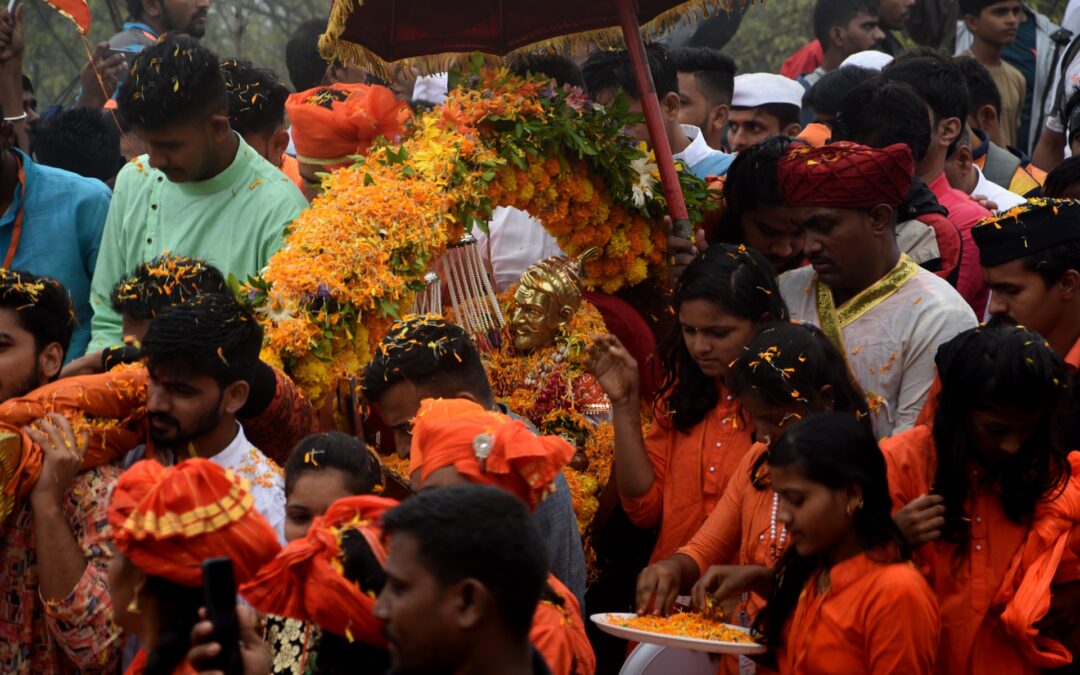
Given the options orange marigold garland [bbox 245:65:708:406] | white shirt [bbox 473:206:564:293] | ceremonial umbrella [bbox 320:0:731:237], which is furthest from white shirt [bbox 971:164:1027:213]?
white shirt [bbox 473:206:564:293]

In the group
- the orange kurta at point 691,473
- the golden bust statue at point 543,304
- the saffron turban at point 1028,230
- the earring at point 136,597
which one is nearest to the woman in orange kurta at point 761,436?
the orange kurta at point 691,473

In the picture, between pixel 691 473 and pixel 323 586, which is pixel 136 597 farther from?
pixel 691 473

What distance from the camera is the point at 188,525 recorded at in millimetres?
3332

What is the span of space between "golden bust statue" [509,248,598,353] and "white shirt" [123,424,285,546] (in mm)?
1727

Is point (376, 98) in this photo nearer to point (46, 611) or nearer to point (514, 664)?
point (46, 611)

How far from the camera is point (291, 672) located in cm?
394

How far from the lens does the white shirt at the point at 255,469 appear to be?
→ 4.52 m

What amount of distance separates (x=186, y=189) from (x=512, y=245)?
151cm

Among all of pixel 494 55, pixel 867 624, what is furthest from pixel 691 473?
pixel 494 55

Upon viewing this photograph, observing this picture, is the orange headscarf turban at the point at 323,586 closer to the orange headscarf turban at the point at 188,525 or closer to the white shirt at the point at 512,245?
the orange headscarf turban at the point at 188,525

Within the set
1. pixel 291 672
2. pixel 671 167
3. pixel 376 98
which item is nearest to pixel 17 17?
pixel 376 98

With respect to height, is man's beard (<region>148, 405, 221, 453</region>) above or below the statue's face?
above

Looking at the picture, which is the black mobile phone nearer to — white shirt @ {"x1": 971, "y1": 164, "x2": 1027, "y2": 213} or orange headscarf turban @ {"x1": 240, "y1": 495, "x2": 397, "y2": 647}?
orange headscarf turban @ {"x1": 240, "y1": 495, "x2": 397, "y2": 647}

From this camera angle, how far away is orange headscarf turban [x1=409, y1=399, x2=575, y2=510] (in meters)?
3.79
